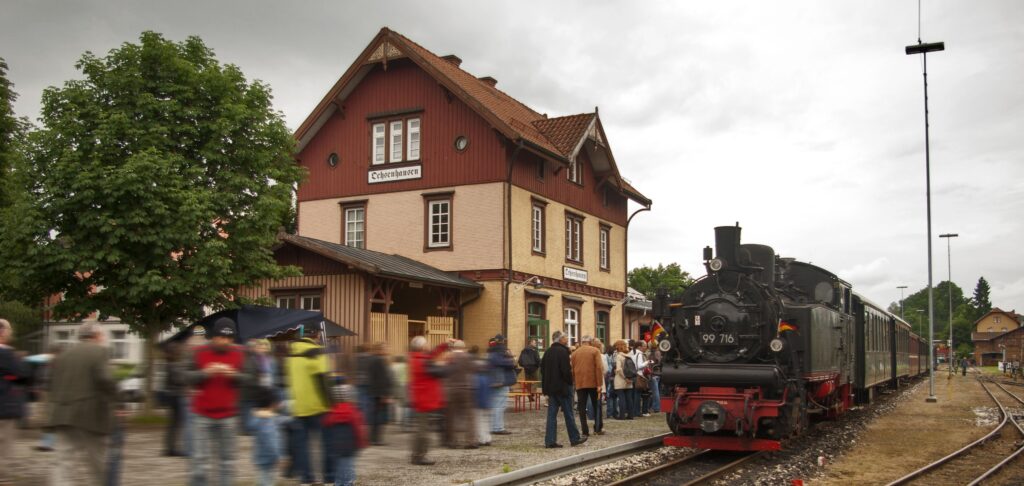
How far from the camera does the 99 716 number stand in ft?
42.9

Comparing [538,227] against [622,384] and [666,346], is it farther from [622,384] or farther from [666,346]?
[666,346]

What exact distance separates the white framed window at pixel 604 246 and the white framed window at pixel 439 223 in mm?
→ 7019

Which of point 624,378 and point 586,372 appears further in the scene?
point 624,378

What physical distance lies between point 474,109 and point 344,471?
1722cm

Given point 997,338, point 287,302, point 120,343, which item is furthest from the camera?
point 997,338

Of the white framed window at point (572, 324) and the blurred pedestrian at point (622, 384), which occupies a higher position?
the white framed window at point (572, 324)

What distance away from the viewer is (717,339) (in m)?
13.2

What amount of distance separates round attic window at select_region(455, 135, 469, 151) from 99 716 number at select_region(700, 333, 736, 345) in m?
13.5

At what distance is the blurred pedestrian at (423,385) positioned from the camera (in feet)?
35.0

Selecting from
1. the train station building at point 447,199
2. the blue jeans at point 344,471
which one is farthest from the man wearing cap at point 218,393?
the train station building at point 447,199

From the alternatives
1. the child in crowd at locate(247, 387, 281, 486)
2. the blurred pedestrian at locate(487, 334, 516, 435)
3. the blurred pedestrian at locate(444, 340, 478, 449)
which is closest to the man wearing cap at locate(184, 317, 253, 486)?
the child in crowd at locate(247, 387, 281, 486)

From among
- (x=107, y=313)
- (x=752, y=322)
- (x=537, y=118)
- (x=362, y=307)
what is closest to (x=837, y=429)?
(x=752, y=322)

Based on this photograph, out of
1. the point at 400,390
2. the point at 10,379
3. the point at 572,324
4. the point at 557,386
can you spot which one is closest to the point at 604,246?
the point at 572,324

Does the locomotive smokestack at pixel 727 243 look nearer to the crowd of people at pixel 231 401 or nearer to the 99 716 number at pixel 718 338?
the 99 716 number at pixel 718 338
